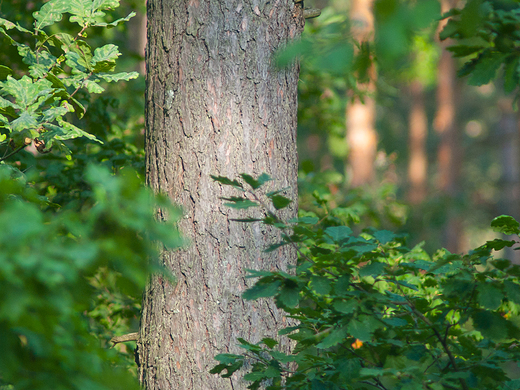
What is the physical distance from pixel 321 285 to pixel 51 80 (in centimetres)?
161

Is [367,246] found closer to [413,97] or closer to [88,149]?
[88,149]

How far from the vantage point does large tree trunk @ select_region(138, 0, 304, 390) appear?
1891 millimetres

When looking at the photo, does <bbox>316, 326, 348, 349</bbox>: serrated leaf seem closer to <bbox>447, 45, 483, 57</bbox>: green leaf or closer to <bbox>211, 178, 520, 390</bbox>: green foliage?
<bbox>211, 178, 520, 390</bbox>: green foliage

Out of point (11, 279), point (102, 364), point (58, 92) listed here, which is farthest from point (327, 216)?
point (11, 279)

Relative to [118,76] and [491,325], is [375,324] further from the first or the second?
[118,76]

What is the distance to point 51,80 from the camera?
200cm

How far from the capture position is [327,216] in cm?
335

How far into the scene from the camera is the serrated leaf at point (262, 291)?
1.39 metres

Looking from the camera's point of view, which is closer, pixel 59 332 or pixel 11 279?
pixel 11 279

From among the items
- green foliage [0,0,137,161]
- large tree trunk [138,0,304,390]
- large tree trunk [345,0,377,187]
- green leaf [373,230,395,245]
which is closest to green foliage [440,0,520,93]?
large tree trunk [138,0,304,390]

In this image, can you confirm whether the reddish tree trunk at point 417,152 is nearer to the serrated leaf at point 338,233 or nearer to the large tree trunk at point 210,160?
the large tree trunk at point 210,160

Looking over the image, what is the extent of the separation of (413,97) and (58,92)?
15267 mm

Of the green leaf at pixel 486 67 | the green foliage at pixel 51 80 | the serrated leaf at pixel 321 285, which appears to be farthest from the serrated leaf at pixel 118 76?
A: the green leaf at pixel 486 67

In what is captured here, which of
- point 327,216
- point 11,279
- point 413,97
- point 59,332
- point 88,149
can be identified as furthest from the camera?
point 413,97
